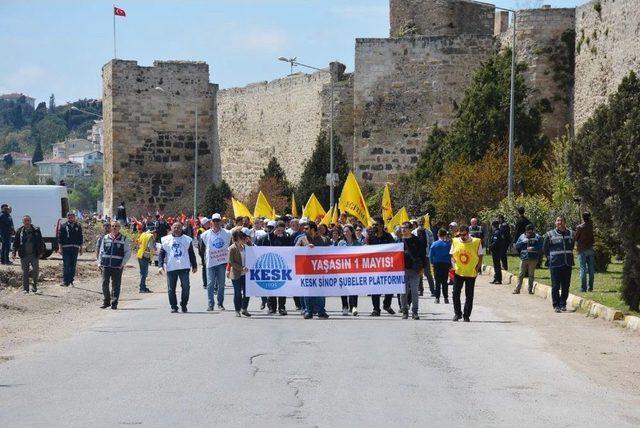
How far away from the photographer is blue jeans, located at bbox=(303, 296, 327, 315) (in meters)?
21.6

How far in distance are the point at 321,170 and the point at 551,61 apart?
12.9 m

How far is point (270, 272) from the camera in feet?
73.7

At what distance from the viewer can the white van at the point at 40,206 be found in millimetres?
40219

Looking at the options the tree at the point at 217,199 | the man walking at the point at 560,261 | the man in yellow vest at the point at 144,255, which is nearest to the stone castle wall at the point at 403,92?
the tree at the point at 217,199

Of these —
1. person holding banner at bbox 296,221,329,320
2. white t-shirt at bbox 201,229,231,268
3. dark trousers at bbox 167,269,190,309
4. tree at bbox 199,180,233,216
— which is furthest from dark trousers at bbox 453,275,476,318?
tree at bbox 199,180,233,216

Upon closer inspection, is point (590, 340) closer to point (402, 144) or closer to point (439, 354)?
point (439, 354)

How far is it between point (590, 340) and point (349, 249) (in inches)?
215

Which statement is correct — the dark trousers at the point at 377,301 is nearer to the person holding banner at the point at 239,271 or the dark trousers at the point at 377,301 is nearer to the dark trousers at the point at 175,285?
the person holding banner at the point at 239,271

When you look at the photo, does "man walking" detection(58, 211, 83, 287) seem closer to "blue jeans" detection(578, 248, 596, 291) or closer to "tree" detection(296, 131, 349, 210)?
"blue jeans" detection(578, 248, 596, 291)

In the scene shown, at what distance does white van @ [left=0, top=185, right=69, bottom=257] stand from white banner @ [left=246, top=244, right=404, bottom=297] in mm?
18546

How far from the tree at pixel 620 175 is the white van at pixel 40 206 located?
21232 millimetres

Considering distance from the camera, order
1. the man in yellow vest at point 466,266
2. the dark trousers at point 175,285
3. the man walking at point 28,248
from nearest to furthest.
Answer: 1. the man in yellow vest at point 466,266
2. the dark trousers at point 175,285
3. the man walking at point 28,248

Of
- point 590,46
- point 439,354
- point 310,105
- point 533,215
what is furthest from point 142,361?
point 310,105

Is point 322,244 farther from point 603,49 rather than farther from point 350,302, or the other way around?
point 603,49
